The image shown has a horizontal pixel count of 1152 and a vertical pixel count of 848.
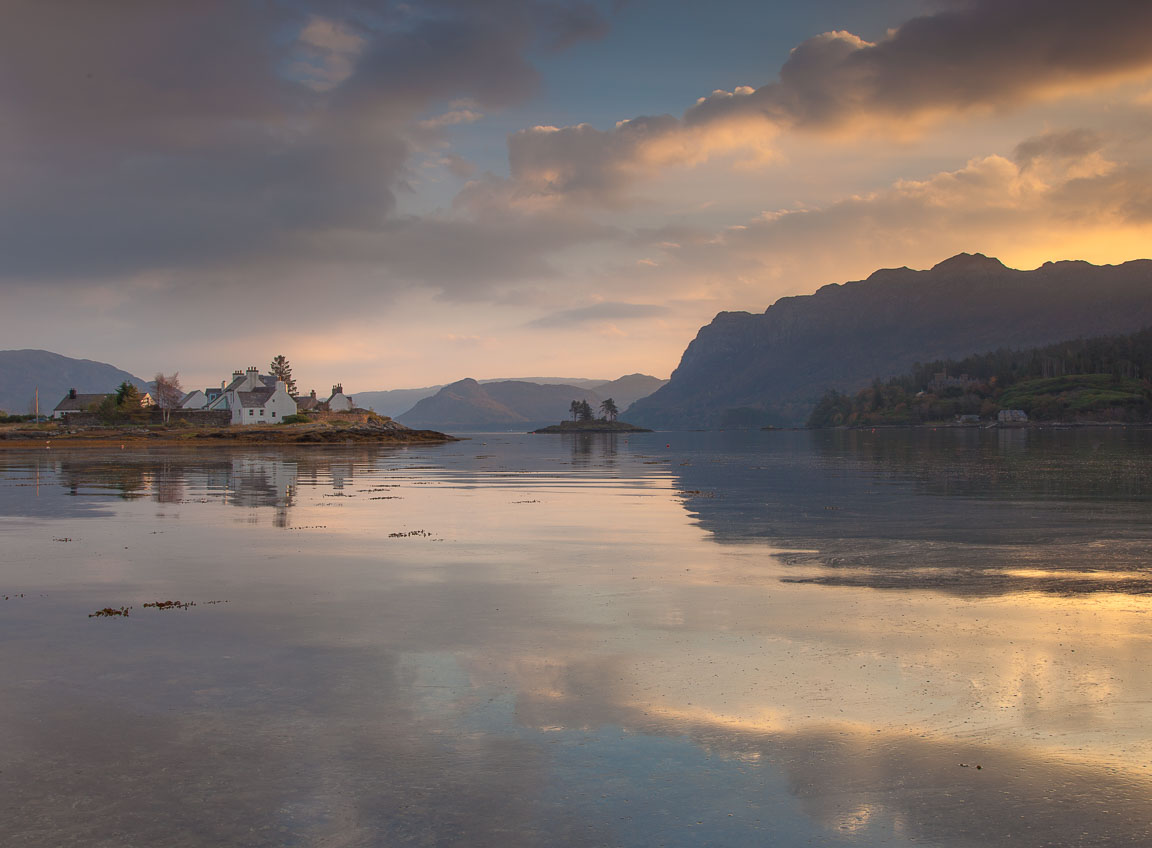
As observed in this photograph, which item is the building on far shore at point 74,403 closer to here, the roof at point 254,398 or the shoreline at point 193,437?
the roof at point 254,398

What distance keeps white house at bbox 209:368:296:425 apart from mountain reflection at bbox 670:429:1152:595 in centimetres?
12780

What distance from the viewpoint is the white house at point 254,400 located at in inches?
6594

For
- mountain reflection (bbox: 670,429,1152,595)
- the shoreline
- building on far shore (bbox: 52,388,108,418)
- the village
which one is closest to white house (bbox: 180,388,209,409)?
the village

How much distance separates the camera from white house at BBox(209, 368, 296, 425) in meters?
168

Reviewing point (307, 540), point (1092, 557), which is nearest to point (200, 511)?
point (307, 540)

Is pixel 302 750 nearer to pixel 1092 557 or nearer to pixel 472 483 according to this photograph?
pixel 1092 557

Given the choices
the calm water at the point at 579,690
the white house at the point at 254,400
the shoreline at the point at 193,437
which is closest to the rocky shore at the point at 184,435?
the shoreline at the point at 193,437

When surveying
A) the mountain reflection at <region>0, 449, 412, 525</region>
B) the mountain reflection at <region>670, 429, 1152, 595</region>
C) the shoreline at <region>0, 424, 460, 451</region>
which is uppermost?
the shoreline at <region>0, 424, 460, 451</region>

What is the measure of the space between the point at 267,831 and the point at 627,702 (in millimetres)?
5311

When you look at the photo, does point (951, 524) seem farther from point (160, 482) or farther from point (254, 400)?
point (254, 400)

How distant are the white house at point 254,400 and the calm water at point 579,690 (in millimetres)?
146181

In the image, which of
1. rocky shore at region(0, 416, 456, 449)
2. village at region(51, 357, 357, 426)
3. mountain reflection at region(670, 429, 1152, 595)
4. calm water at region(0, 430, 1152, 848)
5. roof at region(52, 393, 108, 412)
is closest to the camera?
calm water at region(0, 430, 1152, 848)

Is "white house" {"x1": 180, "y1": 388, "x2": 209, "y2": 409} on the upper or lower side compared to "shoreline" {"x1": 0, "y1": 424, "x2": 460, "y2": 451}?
upper

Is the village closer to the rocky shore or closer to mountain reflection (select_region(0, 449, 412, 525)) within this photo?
the rocky shore
